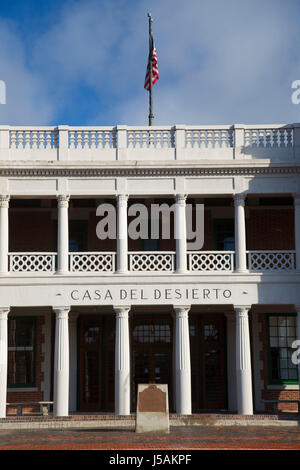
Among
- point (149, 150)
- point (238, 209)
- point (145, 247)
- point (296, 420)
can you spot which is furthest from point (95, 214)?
point (296, 420)

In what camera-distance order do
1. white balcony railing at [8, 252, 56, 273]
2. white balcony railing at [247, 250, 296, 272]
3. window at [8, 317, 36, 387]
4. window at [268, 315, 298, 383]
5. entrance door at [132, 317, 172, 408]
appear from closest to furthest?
1. white balcony railing at [8, 252, 56, 273]
2. white balcony railing at [247, 250, 296, 272]
3. window at [268, 315, 298, 383]
4. window at [8, 317, 36, 387]
5. entrance door at [132, 317, 172, 408]

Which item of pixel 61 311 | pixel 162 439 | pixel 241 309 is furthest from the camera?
pixel 241 309

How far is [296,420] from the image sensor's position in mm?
22828

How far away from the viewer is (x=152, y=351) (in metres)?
27.6

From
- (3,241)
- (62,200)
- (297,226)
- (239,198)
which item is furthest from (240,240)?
(3,241)

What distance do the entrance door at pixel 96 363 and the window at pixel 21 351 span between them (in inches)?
69.3

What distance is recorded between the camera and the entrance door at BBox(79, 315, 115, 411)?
27250mm

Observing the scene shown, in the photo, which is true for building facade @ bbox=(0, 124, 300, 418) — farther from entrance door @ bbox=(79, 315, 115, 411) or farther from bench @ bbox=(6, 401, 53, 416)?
bench @ bbox=(6, 401, 53, 416)

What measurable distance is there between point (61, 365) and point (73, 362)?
9.89 ft

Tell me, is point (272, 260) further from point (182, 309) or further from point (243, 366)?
point (243, 366)

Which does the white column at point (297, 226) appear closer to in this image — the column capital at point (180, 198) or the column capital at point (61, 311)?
the column capital at point (180, 198)

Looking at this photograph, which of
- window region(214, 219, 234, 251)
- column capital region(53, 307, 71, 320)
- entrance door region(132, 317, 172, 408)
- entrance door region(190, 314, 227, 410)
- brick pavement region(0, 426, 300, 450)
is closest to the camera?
brick pavement region(0, 426, 300, 450)

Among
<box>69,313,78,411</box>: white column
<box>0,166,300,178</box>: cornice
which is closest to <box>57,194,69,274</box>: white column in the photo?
Result: <box>0,166,300,178</box>: cornice

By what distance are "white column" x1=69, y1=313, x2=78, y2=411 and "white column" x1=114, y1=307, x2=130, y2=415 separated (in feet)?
9.87
